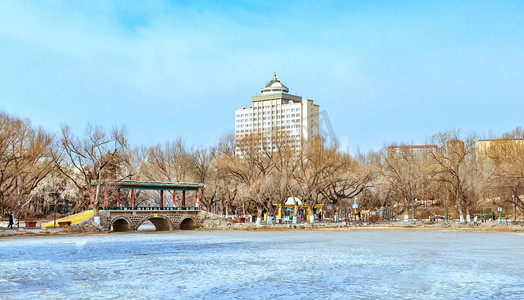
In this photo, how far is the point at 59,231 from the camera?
51438mm

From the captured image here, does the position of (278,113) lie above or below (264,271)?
above

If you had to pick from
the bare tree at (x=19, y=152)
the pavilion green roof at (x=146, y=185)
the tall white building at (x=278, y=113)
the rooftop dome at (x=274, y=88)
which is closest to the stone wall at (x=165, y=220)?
the pavilion green roof at (x=146, y=185)

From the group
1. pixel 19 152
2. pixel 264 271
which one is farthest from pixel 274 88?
pixel 264 271

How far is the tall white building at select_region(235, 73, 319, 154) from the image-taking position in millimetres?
165250

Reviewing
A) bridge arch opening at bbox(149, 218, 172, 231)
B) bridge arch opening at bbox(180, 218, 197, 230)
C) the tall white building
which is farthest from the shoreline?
the tall white building

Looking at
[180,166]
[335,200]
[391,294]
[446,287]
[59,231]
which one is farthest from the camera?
[180,166]

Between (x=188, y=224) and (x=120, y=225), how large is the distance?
27.4 feet

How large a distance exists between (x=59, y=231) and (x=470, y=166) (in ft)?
152

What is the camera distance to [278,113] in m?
171

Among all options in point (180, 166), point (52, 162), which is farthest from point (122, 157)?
point (180, 166)

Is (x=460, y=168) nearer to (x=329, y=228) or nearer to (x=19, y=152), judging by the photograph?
(x=329, y=228)

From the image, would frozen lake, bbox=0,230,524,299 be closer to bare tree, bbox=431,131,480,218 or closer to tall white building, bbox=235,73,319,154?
bare tree, bbox=431,131,480,218

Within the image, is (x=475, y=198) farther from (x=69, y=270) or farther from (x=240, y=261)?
(x=69, y=270)

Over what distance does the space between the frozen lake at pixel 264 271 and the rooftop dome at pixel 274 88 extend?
14340cm
